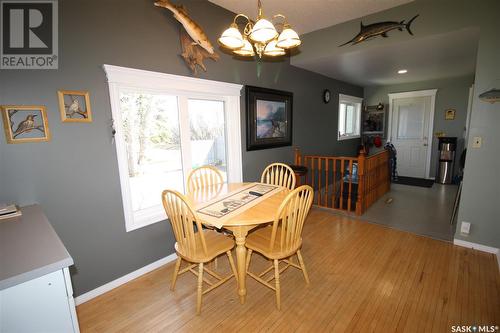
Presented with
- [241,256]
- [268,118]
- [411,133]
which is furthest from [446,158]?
[241,256]

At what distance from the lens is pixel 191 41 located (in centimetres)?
238

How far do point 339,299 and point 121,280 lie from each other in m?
1.92

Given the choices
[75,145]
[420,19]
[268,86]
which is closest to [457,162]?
[420,19]

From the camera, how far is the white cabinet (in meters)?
0.82

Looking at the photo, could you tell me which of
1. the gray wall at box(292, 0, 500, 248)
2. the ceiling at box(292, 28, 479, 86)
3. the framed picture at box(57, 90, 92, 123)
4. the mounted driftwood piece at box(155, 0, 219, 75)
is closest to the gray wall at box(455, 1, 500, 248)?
the gray wall at box(292, 0, 500, 248)

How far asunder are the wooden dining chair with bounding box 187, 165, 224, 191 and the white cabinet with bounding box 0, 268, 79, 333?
1482 millimetres

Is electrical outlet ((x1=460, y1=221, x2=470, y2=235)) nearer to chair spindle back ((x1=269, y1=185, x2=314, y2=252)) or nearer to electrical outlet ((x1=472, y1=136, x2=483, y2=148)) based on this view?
electrical outlet ((x1=472, y1=136, x2=483, y2=148))

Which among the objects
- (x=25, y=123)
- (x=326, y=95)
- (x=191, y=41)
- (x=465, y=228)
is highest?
(x=191, y=41)

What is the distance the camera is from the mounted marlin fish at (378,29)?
2.71 meters

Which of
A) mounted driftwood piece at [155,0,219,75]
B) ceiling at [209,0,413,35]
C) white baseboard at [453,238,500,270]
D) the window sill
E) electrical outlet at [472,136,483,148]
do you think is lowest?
white baseboard at [453,238,500,270]

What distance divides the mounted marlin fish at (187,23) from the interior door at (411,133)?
561 cm

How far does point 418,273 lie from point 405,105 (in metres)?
5.15

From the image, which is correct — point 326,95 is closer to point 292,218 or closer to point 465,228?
point 465,228

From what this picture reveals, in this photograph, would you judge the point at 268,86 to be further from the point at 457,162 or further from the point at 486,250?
the point at 457,162
